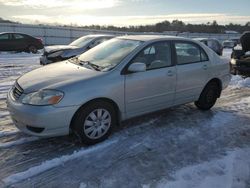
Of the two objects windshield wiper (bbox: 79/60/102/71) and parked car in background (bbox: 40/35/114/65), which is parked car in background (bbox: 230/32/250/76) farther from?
windshield wiper (bbox: 79/60/102/71)

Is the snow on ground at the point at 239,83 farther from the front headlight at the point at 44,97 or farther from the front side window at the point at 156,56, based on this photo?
the front headlight at the point at 44,97

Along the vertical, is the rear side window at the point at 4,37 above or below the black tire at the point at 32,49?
above

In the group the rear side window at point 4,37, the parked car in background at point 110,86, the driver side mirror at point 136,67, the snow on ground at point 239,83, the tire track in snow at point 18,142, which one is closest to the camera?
the parked car in background at point 110,86

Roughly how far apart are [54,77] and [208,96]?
11.2ft

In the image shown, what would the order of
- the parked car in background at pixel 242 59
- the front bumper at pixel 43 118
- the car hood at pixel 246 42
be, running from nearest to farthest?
the front bumper at pixel 43 118 < the parked car in background at pixel 242 59 < the car hood at pixel 246 42

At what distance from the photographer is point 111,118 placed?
4777mm

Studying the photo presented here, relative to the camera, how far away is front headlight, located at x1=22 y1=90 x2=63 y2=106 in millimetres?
4145

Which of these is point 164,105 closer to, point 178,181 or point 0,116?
point 178,181

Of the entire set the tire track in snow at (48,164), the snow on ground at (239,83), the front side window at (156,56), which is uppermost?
the front side window at (156,56)

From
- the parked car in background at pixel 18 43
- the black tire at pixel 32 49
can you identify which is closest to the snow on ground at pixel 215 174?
the parked car in background at pixel 18 43

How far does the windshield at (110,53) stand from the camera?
497cm

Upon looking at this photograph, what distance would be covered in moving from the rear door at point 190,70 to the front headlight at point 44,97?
7.88 feet

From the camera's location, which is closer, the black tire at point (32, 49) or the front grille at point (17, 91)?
the front grille at point (17, 91)

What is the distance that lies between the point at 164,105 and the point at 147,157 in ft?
4.85
